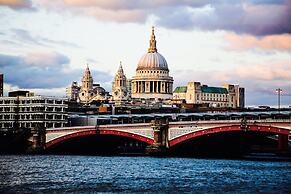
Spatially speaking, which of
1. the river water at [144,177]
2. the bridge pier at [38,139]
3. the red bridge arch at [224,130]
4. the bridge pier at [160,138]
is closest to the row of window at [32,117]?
the bridge pier at [38,139]

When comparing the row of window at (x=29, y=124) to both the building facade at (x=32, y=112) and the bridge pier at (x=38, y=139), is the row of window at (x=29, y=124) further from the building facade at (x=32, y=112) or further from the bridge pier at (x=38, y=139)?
the bridge pier at (x=38, y=139)

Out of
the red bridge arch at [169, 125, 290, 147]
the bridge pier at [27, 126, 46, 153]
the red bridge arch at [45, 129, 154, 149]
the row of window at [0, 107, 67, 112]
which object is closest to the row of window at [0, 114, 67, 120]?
the row of window at [0, 107, 67, 112]

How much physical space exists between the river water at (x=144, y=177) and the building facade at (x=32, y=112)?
172ft

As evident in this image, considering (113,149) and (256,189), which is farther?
(113,149)

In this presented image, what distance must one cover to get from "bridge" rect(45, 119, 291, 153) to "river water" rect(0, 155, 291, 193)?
881 cm

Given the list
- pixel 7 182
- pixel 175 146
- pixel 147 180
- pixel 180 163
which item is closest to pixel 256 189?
pixel 147 180

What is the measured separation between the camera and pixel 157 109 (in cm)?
19900

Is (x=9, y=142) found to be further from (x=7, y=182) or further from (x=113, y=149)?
(x=7, y=182)

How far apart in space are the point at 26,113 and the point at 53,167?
6526cm

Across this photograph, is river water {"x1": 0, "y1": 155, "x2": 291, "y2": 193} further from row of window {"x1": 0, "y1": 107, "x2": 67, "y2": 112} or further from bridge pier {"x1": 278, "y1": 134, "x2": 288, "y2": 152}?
row of window {"x1": 0, "y1": 107, "x2": 67, "y2": 112}

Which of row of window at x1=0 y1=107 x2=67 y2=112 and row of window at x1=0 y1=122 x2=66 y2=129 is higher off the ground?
row of window at x1=0 y1=107 x2=67 y2=112

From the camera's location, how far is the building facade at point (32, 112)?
155500 millimetres

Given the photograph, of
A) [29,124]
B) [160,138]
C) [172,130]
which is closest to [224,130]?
[172,130]

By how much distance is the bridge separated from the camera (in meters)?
108
